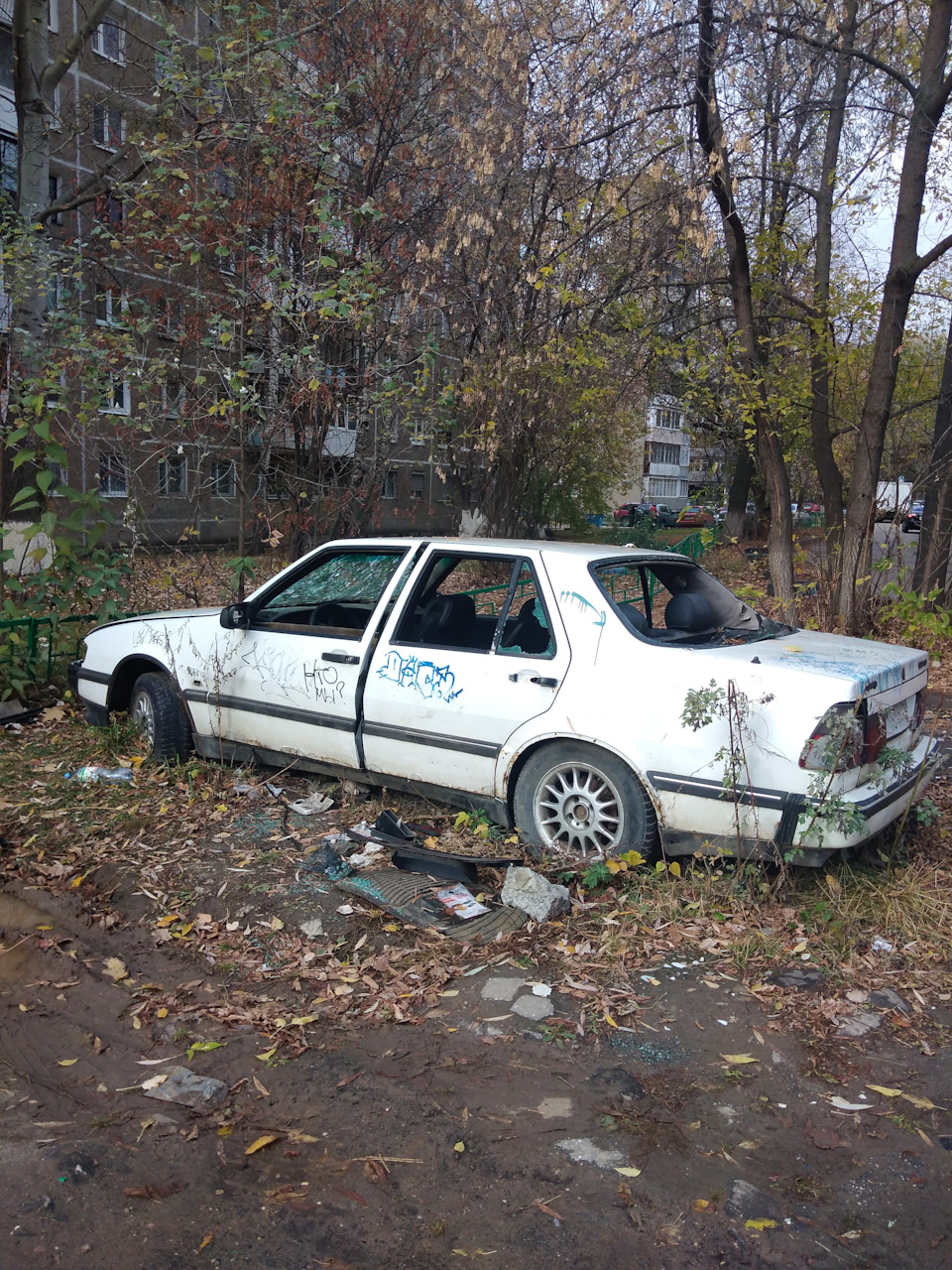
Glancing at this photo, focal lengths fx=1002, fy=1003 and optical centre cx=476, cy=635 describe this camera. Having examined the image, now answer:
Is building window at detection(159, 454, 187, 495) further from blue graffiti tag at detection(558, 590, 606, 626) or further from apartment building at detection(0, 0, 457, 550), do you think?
blue graffiti tag at detection(558, 590, 606, 626)

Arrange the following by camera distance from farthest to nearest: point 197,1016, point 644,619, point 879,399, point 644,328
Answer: point 644,328, point 879,399, point 644,619, point 197,1016

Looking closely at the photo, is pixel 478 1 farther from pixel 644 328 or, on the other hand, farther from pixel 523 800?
pixel 523 800

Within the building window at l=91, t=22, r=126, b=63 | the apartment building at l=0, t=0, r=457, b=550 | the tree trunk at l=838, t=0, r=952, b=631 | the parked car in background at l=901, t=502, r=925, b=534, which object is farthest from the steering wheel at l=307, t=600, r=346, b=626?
the building window at l=91, t=22, r=126, b=63

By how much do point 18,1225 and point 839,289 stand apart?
14575 millimetres

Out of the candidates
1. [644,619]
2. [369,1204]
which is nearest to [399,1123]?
[369,1204]

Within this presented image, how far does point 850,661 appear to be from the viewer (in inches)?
175

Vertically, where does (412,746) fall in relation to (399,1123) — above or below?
above

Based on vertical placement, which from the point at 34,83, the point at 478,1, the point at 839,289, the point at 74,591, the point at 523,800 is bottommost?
the point at 523,800

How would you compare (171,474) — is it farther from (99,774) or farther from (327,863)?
(327,863)

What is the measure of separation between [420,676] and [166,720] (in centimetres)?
197

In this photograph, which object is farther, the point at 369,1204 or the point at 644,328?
the point at 644,328

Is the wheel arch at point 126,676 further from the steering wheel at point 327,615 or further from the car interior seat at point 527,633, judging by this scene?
the car interior seat at point 527,633

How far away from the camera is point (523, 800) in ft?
15.9

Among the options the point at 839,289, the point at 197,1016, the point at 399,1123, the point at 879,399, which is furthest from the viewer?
the point at 839,289
